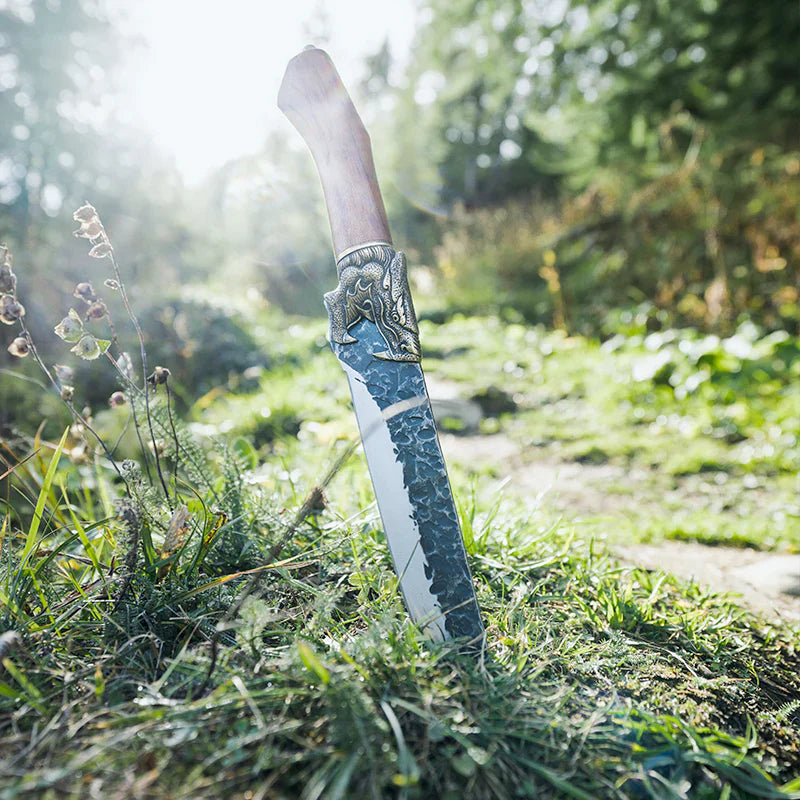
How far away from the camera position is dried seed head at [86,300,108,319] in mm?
1421

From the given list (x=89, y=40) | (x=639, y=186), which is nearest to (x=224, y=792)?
(x=639, y=186)

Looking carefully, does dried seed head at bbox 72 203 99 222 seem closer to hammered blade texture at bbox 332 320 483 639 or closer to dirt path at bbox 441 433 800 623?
hammered blade texture at bbox 332 320 483 639

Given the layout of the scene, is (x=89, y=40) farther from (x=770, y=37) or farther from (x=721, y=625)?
(x=721, y=625)

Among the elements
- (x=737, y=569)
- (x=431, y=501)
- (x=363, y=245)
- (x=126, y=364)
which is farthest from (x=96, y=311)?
(x=737, y=569)

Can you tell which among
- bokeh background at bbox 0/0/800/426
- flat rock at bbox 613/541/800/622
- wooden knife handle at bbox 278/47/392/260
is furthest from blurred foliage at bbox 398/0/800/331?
wooden knife handle at bbox 278/47/392/260

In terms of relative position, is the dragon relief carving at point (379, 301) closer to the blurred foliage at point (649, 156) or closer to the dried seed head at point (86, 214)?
the dried seed head at point (86, 214)

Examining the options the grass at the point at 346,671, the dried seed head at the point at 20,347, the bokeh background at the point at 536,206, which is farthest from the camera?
the bokeh background at the point at 536,206

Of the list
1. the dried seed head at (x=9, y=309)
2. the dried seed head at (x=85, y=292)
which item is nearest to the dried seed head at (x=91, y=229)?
the dried seed head at (x=85, y=292)

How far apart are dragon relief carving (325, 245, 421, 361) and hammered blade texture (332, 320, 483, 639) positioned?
0.28 feet

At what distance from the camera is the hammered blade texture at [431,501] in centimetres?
128

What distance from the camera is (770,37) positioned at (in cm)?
799

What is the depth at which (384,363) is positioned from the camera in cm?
135

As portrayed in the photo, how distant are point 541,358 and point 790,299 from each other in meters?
2.54

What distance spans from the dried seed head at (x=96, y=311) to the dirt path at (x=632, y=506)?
1375mm
